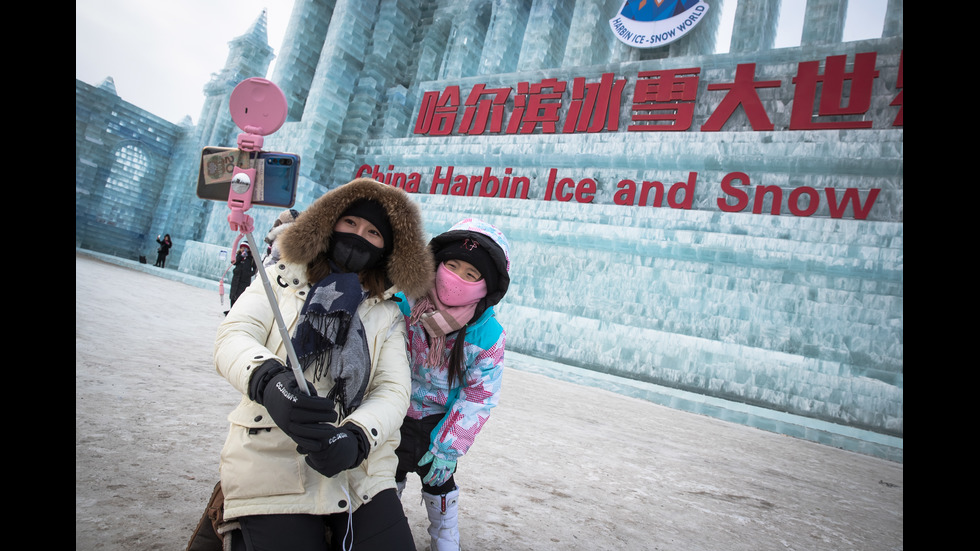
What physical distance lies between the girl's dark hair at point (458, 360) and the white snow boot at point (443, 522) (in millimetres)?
416

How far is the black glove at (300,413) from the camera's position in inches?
45.0

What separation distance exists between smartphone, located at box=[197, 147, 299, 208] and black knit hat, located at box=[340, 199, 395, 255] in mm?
538

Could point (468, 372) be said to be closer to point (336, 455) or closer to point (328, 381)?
point (328, 381)

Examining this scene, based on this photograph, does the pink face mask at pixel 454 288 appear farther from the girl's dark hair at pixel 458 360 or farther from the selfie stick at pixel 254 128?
the selfie stick at pixel 254 128

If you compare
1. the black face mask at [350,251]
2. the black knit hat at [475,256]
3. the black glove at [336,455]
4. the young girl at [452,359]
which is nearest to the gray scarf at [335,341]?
the black face mask at [350,251]

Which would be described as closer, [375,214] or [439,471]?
[375,214]

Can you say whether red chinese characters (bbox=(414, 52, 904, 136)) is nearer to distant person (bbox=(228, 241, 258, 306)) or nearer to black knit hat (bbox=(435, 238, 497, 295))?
distant person (bbox=(228, 241, 258, 306))

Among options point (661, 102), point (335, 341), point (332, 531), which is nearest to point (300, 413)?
point (335, 341)

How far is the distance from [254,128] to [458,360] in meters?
1.10

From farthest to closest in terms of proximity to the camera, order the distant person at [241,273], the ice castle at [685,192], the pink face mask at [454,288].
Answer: the ice castle at [685,192], the distant person at [241,273], the pink face mask at [454,288]

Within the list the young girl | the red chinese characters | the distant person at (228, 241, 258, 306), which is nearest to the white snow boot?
the young girl

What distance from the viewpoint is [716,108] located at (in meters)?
10.3

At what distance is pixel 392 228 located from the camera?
172 cm
